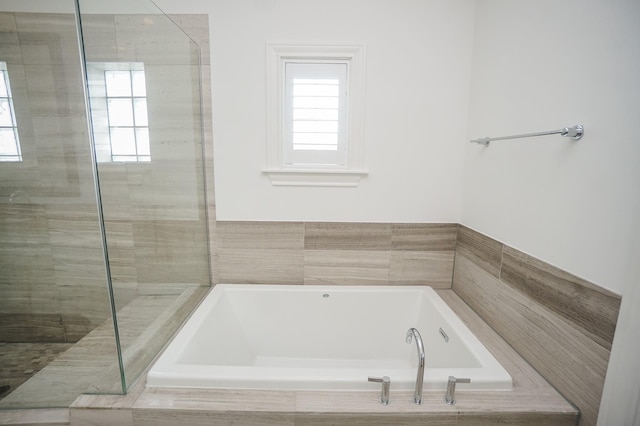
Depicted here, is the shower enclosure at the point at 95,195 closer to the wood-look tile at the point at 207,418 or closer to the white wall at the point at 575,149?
the wood-look tile at the point at 207,418

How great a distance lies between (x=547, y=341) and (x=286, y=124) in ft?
5.50

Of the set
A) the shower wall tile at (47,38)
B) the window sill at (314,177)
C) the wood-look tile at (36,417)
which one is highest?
the shower wall tile at (47,38)

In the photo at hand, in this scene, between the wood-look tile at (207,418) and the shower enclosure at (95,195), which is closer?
the wood-look tile at (207,418)

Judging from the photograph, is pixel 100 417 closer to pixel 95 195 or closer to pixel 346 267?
pixel 95 195

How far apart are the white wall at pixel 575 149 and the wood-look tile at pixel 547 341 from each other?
0.29 feet

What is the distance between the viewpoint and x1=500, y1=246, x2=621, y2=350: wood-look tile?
34.2 inches

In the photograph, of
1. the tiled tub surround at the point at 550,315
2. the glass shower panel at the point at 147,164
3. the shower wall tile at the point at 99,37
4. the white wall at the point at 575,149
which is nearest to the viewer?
the white wall at the point at 575,149

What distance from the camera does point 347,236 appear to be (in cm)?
182

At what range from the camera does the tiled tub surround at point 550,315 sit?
2.96ft

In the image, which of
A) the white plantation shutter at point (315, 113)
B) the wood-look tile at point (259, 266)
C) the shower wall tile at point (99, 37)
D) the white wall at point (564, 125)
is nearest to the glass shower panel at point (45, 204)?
the shower wall tile at point (99, 37)

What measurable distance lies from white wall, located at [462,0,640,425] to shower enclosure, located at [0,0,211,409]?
1661mm

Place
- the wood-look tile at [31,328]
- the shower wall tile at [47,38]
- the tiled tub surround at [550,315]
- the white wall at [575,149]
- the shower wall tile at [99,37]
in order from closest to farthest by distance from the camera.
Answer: the white wall at [575,149]
the tiled tub surround at [550,315]
the shower wall tile at [99,37]
the shower wall tile at [47,38]
the wood-look tile at [31,328]

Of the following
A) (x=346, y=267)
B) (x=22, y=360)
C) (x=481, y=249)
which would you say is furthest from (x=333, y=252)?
(x=22, y=360)

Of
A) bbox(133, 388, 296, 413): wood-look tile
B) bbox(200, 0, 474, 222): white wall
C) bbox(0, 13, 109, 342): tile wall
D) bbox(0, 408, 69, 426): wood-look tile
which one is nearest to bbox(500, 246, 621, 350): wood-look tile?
bbox(200, 0, 474, 222): white wall
